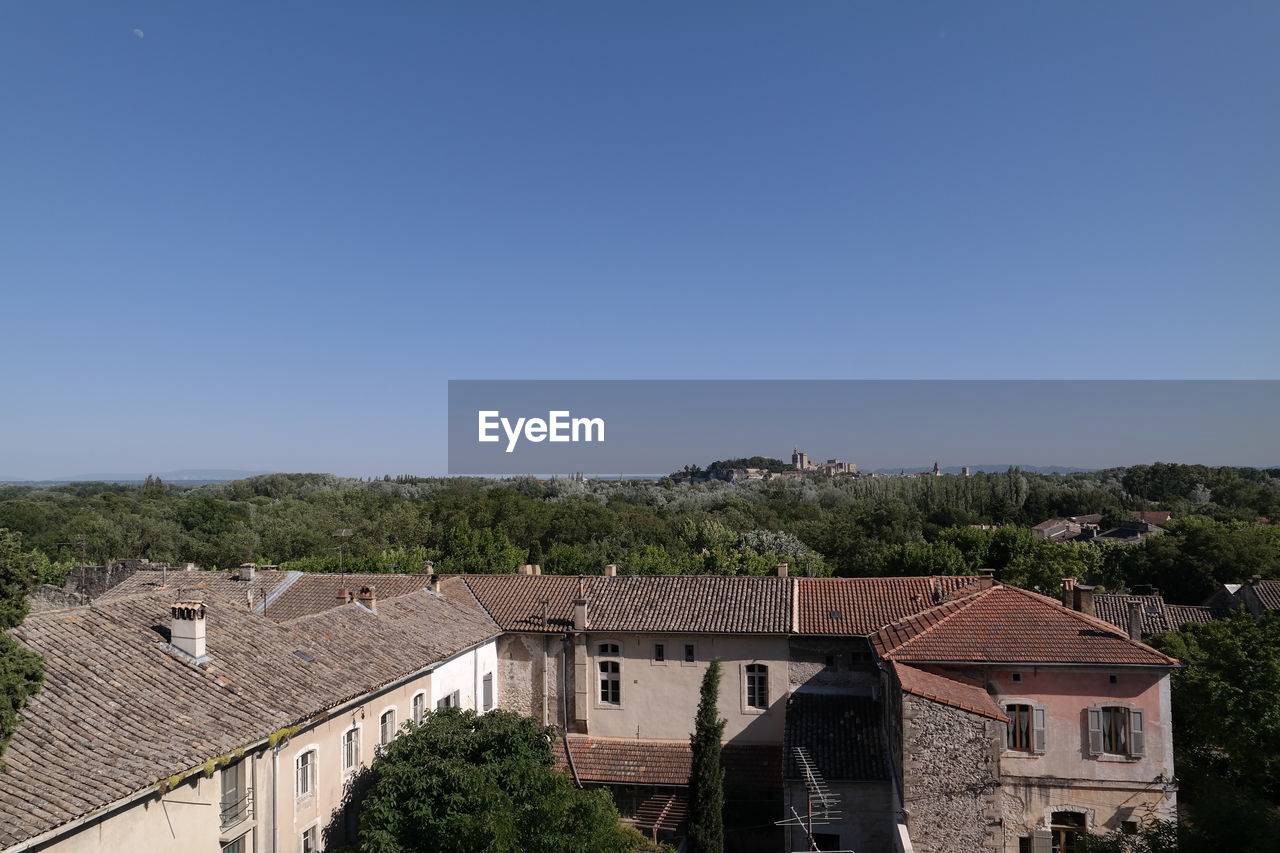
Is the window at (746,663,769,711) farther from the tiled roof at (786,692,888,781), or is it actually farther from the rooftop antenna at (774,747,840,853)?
the rooftop antenna at (774,747,840,853)

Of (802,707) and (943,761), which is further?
(802,707)

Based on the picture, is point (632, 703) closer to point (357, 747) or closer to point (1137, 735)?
point (357, 747)

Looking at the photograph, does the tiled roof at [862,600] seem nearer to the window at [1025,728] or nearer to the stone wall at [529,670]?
the window at [1025,728]

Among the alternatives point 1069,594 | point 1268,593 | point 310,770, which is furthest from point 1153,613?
point 310,770

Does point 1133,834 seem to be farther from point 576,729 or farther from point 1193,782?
point 576,729

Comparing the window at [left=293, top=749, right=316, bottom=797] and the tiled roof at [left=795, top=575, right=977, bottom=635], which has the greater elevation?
the tiled roof at [left=795, top=575, right=977, bottom=635]

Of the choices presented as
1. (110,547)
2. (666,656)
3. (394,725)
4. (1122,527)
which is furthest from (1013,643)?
(1122,527)

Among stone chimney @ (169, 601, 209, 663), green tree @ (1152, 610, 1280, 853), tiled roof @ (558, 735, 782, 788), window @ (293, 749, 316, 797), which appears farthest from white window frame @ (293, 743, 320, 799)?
green tree @ (1152, 610, 1280, 853)

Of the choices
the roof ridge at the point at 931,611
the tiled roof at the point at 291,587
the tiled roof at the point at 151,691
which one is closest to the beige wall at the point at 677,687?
the roof ridge at the point at 931,611
